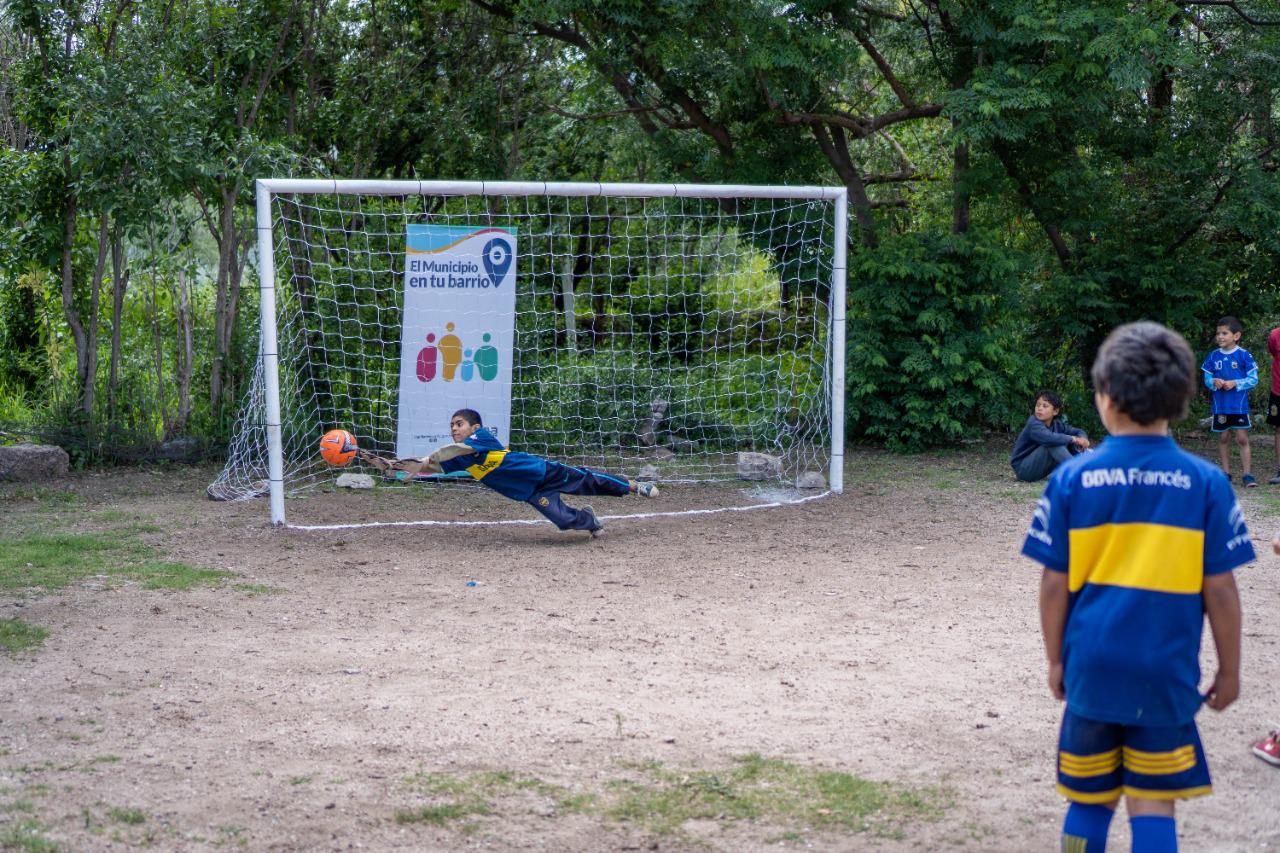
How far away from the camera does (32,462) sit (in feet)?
35.8

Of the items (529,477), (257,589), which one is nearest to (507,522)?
(529,477)

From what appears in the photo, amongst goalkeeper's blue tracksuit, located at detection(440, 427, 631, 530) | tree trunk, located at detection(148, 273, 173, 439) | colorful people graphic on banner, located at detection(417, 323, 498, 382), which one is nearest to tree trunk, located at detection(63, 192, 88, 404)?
tree trunk, located at detection(148, 273, 173, 439)

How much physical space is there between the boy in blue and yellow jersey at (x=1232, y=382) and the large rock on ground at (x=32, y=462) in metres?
10.1

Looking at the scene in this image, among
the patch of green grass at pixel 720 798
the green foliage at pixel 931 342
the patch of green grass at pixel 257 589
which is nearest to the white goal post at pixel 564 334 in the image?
the green foliage at pixel 931 342

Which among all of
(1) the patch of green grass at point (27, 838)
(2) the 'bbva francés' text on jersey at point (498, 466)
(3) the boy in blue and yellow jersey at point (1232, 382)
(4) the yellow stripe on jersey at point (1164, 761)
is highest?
(3) the boy in blue and yellow jersey at point (1232, 382)

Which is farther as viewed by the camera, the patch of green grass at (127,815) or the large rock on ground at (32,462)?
the large rock on ground at (32,462)

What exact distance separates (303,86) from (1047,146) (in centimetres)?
761

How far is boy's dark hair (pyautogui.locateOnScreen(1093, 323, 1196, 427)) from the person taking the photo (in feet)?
9.34

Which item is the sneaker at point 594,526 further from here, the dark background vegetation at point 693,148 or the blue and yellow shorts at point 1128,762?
the blue and yellow shorts at point 1128,762

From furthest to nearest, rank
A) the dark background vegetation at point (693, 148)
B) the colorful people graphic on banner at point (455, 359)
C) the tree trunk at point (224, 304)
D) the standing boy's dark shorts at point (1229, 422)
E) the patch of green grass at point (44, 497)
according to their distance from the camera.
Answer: the tree trunk at point (224, 304) < the colorful people graphic on banner at point (455, 359) < the dark background vegetation at point (693, 148) < the standing boy's dark shorts at point (1229, 422) < the patch of green grass at point (44, 497)

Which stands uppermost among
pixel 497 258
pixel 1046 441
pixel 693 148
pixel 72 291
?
pixel 693 148

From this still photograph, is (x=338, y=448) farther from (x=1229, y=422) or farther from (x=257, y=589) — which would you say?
(x=1229, y=422)

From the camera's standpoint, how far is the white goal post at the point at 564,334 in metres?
11.3

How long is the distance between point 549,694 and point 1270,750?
275cm
